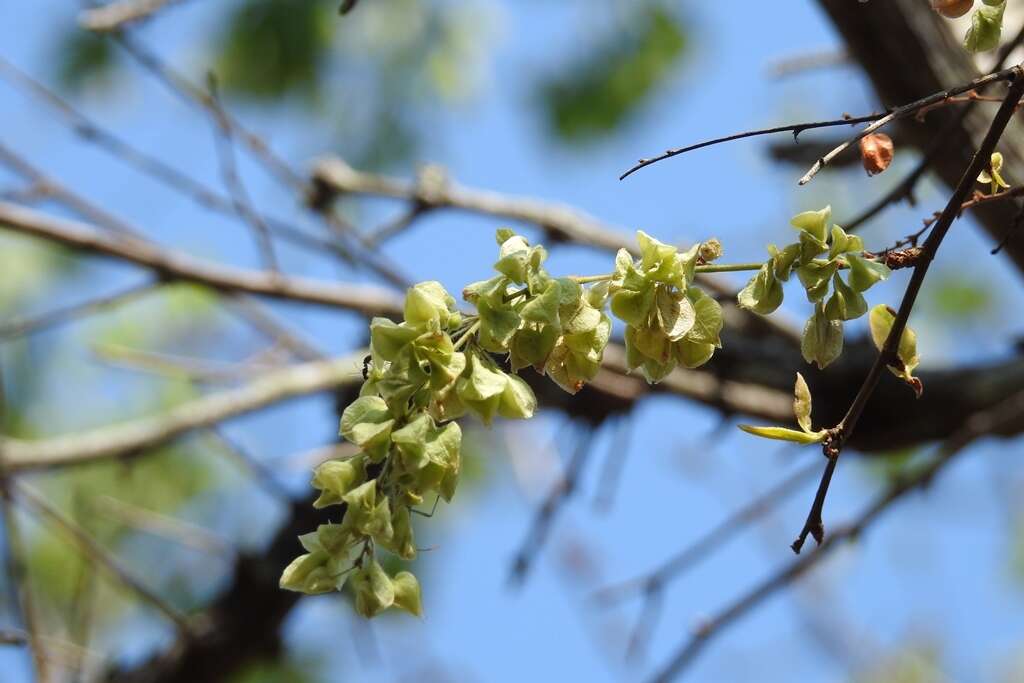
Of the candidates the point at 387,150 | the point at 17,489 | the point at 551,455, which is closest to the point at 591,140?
the point at 387,150

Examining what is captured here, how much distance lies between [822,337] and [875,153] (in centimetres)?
18

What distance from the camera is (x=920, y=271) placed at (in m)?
0.78

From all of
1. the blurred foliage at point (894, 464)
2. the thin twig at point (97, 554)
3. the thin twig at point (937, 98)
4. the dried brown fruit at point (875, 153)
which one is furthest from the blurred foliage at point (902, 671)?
the thin twig at point (937, 98)

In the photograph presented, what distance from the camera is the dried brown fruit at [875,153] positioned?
0.92 meters

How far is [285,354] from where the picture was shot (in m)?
2.86

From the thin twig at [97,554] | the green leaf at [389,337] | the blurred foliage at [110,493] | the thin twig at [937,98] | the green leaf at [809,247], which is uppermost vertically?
the thin twig at [937,98]

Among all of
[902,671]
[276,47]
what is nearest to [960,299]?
[902,671]

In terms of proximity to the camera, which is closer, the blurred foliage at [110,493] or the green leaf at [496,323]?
the green leaf at [496,323]

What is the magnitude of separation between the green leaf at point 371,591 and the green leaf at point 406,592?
17mm

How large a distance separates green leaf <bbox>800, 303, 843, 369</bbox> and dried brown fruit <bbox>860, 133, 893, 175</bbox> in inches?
5.8

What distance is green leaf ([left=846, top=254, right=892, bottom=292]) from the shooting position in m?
0.80

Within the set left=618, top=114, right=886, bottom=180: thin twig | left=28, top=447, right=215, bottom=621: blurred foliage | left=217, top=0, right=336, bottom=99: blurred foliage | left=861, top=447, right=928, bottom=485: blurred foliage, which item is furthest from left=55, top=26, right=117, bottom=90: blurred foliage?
left=618, top=114, right=886, bottom=180: thin twig

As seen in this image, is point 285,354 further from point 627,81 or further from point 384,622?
point 627,81

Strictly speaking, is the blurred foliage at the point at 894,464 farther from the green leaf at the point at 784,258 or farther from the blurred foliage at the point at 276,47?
the blurred foliage at the point at 276,47
